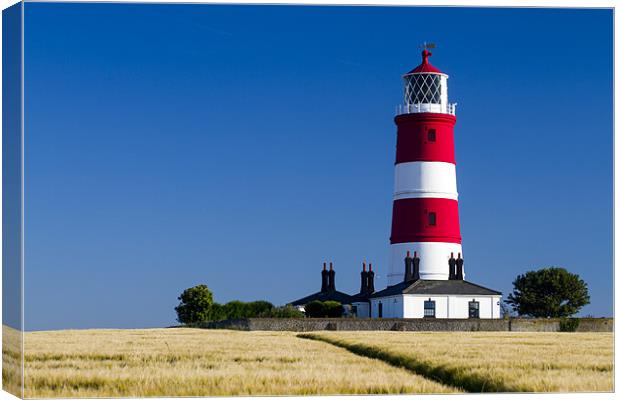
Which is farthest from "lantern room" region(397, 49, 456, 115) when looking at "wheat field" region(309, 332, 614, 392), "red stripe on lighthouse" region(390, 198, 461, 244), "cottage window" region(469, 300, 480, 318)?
"wheat field" region(309, 332, 614, 392)

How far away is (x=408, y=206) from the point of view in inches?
2313

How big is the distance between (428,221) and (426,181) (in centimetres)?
168

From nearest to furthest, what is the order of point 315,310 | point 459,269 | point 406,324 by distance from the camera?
Result: point 406,324, point 459,269, point 315,310

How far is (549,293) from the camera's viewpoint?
66.4m

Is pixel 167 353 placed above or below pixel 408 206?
below

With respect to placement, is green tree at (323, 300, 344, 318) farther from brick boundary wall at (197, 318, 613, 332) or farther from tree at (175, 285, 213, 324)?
tree at (175, 285, 213, 324)

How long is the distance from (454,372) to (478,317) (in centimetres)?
3356

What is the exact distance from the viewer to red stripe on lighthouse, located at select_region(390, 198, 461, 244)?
58.3m

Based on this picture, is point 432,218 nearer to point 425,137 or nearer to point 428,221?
point 428,221

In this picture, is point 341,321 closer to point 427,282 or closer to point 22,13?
point 427,282

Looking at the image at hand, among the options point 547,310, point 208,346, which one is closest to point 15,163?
point 208,346

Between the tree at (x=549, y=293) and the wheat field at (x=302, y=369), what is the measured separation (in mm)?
31191

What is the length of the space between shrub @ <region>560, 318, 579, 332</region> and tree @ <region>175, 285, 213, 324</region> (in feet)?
64.2

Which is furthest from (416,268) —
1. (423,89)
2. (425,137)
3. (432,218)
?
(423,89)
